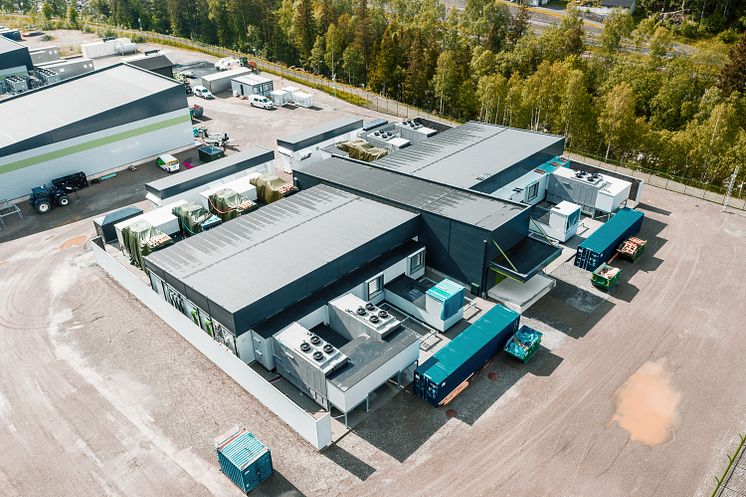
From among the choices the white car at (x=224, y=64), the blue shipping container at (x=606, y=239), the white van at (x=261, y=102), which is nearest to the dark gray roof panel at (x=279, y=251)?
the blue shipping container at (x=606, y=239)

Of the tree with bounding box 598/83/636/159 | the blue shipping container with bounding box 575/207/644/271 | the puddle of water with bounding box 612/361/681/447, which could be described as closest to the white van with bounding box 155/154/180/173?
the blue shipping container with bounding box 575/207/644/271

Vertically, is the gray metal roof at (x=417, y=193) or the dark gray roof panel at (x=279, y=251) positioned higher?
the gray metal roof at (x=417, y=193)

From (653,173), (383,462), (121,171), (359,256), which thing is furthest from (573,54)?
(383,462)

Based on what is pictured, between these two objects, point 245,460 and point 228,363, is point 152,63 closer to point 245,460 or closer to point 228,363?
point 228,363

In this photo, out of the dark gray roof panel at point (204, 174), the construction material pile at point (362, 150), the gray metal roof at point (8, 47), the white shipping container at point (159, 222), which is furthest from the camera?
the gray metal roof at point (8, 47)

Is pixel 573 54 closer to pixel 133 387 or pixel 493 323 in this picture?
pixel 493 323

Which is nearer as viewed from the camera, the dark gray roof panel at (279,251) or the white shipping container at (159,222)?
the dark gray roof panel at (279,251)

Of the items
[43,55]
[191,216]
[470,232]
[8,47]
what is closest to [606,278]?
[470,232]

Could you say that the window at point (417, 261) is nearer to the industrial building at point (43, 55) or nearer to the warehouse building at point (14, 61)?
the warehouse building at point (14, 61)
